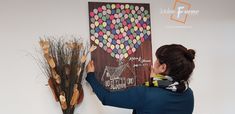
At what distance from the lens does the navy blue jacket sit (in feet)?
5.98

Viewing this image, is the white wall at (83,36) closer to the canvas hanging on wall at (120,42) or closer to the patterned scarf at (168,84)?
the canvas hanging on wall at (120,42)

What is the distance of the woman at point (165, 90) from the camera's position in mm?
1829

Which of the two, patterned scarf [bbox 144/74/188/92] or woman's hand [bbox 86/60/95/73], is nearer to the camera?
patterned scarf [bbox 144/74/188/92]

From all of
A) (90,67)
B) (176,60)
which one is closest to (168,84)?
(176,60)

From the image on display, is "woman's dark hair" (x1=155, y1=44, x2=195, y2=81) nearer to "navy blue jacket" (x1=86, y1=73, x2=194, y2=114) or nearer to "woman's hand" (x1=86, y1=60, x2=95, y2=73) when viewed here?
"navy blue jacket" (x1=86, y1=73, x2=194, y2=114)

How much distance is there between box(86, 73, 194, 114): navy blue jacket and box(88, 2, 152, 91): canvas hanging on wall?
388mm

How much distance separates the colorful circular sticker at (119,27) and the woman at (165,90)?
47 cm

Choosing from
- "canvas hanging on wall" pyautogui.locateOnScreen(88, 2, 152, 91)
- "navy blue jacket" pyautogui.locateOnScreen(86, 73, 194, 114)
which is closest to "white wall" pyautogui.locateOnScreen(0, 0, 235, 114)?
"canvas hanging on wall" pyautogui.locateOnScreen(88, 2, 152, 91)

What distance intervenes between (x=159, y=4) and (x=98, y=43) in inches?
24.1

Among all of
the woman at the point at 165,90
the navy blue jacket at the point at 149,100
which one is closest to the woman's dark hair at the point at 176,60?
the woman at the point at 165,90

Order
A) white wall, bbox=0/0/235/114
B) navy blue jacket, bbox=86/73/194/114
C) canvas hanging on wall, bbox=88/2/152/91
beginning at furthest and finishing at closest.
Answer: canvas hanging on wall, bbox=88/2/152/91
white wall, bbox=0/0/235/114
navy blue jacket, bbox=86/73/194/114
